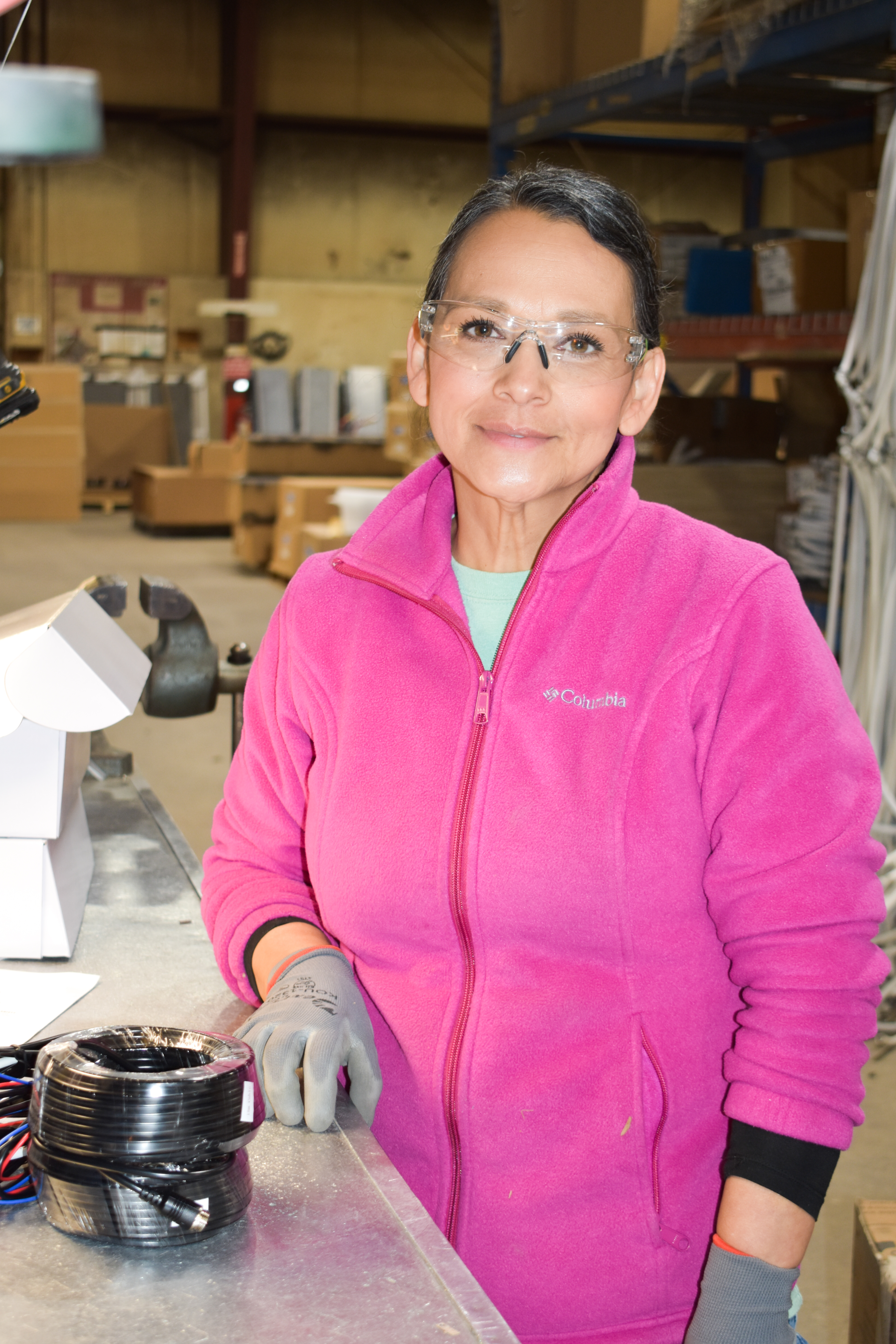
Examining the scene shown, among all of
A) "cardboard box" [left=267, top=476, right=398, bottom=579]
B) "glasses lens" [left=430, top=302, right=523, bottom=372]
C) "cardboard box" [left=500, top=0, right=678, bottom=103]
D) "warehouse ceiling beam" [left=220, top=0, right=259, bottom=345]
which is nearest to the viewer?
"glasses lens" [left=430, top=302, right=523, bottom=372]

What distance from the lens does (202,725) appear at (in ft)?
18.0

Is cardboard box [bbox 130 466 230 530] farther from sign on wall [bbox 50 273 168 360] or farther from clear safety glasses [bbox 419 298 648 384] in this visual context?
clear safety glasses [bbox 419 298 648 384]

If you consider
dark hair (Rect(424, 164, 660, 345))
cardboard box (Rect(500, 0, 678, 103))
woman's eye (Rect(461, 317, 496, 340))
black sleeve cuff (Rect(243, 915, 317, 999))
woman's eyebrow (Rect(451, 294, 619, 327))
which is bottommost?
black sleeve cuff (Rect(243, 915, 317, 999))

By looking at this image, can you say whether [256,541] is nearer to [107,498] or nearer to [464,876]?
[107,498]

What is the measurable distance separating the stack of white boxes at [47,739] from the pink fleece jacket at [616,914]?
0.98ft

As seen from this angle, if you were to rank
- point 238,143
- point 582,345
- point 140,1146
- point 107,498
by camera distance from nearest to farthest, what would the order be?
1. point 140,1146
2. point 582,345
3. point 238,143
4. point 107,498

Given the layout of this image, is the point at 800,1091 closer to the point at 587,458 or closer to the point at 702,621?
the point at 702,621

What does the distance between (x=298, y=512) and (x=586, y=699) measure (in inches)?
286

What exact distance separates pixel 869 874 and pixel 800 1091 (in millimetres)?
174

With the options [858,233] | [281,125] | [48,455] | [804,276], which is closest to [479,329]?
[858,233]

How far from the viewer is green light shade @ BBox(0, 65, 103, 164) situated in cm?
101

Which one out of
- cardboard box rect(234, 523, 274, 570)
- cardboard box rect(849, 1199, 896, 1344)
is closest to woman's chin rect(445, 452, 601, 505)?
cardboard box rect(849, 1199, 896, 1344)

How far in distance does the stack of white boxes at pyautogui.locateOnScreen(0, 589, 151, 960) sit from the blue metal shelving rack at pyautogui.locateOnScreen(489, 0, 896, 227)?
2.18 m

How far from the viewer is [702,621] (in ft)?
3.47
